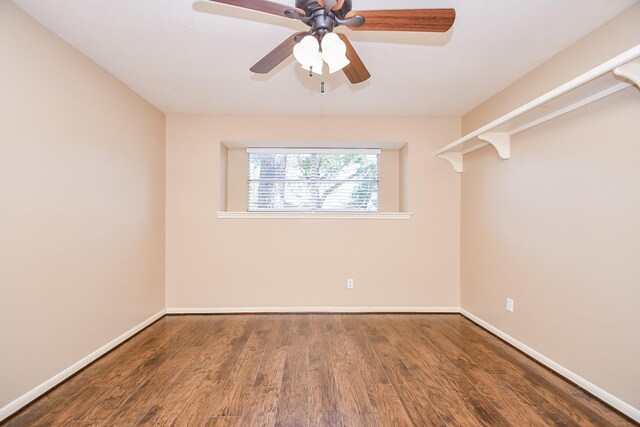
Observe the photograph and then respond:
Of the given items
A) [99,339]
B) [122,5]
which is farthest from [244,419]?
[122,5]

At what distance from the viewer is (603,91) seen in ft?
5.69

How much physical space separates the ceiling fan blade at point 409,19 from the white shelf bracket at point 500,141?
150 cm

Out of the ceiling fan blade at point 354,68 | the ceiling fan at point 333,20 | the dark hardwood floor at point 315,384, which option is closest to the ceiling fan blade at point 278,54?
the ceiling fan at point 333,20

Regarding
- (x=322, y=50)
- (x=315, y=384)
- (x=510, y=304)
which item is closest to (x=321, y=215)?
(x=315, y=384)

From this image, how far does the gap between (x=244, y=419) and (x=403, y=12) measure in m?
2.19

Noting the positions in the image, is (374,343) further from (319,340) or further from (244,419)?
(244,419)

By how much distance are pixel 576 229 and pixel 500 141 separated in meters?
0.97

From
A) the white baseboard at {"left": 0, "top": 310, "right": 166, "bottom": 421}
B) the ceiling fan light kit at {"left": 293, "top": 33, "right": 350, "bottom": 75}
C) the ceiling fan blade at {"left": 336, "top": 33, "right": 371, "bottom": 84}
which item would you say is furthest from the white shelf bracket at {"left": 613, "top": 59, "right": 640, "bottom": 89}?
the white baseboard at {"left": 0, "top": 310, "right": 166, "bottom": 421}

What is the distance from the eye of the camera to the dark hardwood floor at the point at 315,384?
163 cm

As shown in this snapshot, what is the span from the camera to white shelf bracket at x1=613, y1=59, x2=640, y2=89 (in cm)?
137

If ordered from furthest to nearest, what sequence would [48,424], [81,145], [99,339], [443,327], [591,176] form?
[443,327], [99,339], [81,145], [591,176], [48,424]

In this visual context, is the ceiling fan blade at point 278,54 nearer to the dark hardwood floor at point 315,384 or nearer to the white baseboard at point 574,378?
the dark hardwood floor at point 315,384

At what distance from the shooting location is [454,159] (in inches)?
133

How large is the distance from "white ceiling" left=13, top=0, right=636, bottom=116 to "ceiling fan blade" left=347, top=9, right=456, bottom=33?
1.41 feet
